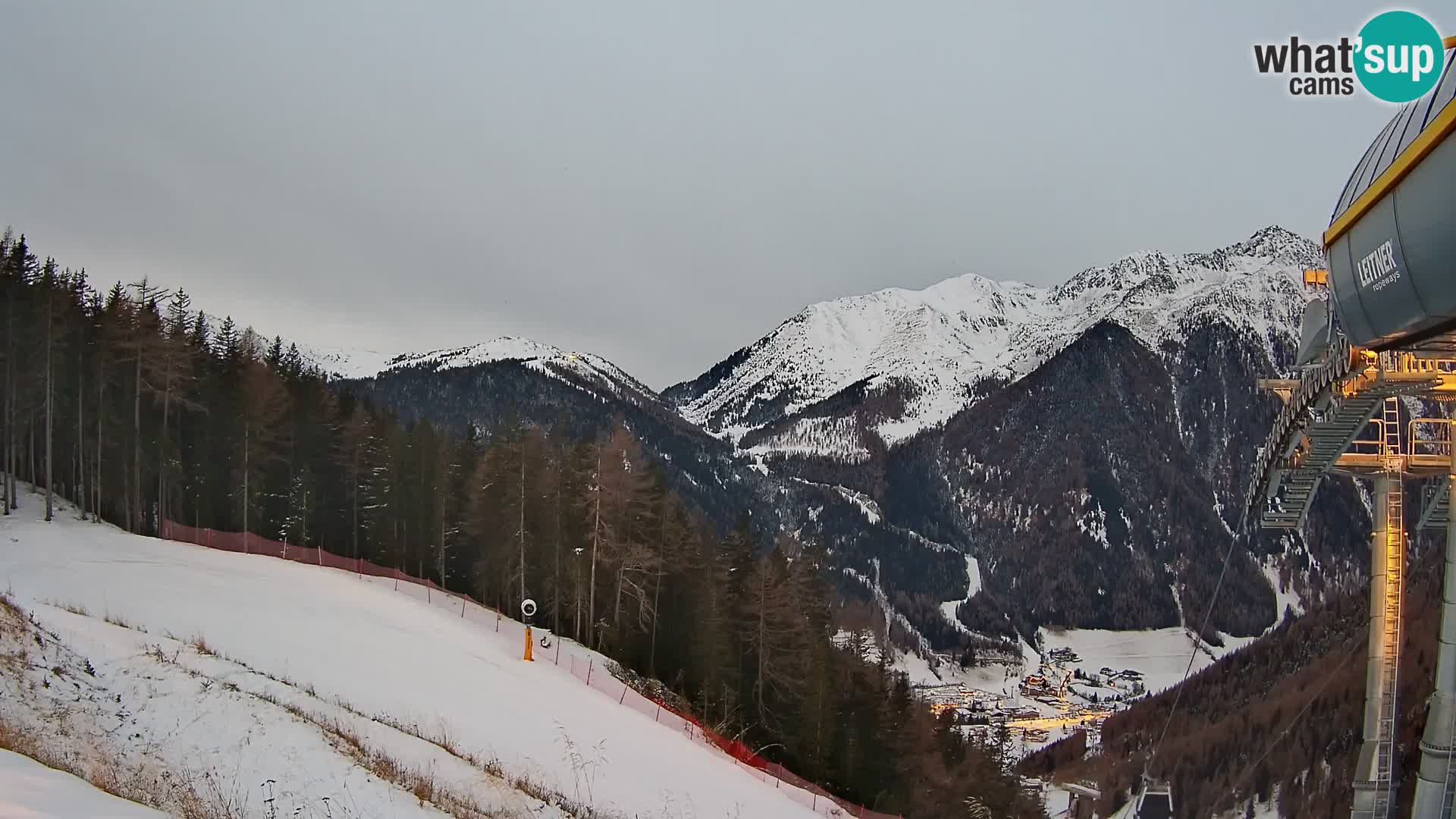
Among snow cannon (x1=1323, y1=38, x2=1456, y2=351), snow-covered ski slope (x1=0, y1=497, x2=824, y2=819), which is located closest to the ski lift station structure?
snow cannon (x1=1323, y1=38, x2=1456, y2=351)

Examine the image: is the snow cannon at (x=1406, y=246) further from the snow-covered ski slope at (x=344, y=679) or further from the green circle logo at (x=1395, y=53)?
the snow-covered ski slope at (x=344, y=679)

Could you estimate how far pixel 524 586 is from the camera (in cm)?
3644

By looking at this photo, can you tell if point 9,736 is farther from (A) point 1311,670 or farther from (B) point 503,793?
(A) point 1311,670

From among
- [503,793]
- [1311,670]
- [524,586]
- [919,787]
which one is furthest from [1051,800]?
[503,793]

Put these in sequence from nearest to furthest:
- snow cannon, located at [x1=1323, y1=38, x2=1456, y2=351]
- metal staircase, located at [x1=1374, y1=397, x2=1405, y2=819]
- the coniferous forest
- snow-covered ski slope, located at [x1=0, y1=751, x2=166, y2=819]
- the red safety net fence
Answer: snow cannon, located at [x1=1323, y1=38, x2=1456, y2=351]
snow-covered ski slope, located at [x1=0, y1=751, x2=166, y2=819]
metal staircase, located at [x1=1374, y1=397, x2=1405, y2=819]
the red safety net fence
the coniferous forest

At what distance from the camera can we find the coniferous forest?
3334cm

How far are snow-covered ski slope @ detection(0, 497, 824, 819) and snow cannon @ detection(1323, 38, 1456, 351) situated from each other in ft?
29.0

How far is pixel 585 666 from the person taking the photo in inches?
1084

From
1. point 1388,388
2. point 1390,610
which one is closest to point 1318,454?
point 1390,610

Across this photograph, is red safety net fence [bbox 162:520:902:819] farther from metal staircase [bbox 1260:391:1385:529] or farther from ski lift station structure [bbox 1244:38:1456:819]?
metal staircase [bbox 1260:391:1385:529]

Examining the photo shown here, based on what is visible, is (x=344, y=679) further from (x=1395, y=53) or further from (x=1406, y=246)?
(x=1395, y=53)

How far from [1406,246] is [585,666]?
26013 millimetres

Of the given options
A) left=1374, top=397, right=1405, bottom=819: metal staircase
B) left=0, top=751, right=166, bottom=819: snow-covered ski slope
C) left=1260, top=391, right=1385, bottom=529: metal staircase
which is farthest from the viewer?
left=1374, top=397, right=1405, bottom=819: metal staircase

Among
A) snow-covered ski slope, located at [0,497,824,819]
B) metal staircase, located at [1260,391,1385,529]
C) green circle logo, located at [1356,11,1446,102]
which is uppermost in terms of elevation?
green circle logo, located at [1356,11,1446,102]
